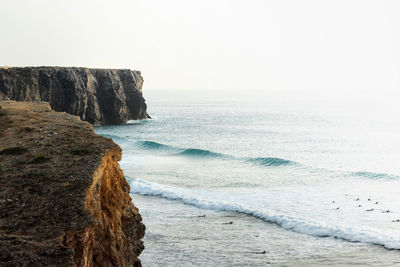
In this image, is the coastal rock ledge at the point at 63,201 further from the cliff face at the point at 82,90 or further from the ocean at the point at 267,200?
the cliff face at the point at 82,90

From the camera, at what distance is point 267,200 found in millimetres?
34188

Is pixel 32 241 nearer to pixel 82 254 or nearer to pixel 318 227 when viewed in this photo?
pixel 82 254

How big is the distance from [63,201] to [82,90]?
77121 millimetres

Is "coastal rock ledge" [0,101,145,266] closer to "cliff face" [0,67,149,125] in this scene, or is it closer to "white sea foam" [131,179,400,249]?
"white sea foam" [131,179,400,249]

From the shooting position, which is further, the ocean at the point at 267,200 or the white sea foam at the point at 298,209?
the white sea foam at the point at 298,209

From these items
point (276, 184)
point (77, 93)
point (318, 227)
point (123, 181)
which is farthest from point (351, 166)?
point (77, 93)

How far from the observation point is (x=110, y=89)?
306ft

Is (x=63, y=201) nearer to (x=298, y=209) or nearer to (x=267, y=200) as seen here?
(x=298, y=209)

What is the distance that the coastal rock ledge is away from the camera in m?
10.4

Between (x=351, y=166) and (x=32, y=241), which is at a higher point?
(x=32, y=241)

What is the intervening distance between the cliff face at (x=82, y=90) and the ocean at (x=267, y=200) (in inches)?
741

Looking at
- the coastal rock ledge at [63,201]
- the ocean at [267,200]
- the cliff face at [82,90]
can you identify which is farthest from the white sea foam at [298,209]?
the cliff face at [82,90]

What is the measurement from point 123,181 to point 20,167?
173 inches

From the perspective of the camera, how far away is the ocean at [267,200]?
22922mm
